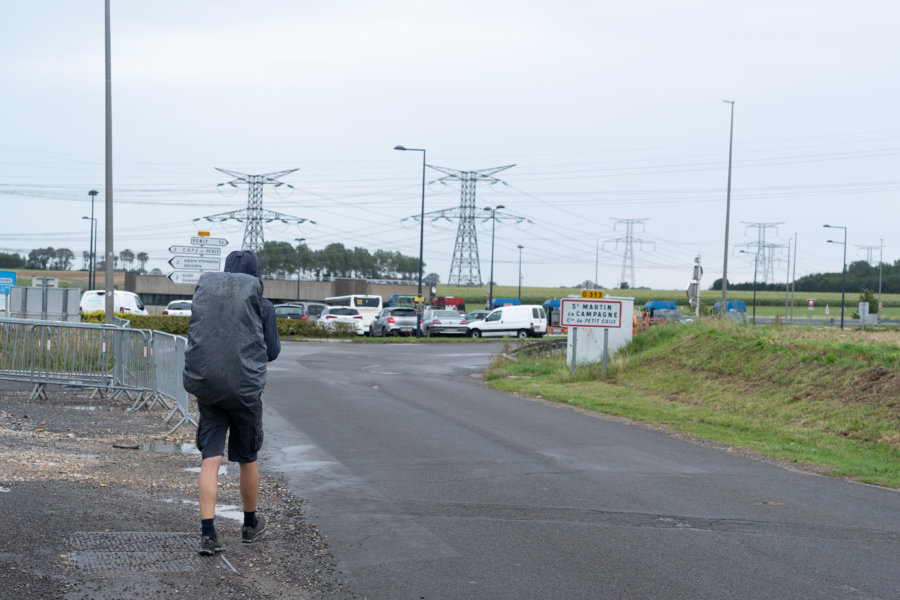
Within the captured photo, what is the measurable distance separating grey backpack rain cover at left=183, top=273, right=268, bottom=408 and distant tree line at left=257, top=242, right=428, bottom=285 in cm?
7719

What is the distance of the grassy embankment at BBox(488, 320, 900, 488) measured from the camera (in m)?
12.1

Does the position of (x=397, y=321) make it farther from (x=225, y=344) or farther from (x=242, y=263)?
(x=225, y=344)

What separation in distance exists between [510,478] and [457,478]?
0.50 metres

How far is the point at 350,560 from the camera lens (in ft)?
18.8

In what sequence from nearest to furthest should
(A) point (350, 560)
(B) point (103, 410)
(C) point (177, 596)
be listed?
1. (C) point (177, 596)
2. (A) point (350, 560)
3. (B) point (103, 410)

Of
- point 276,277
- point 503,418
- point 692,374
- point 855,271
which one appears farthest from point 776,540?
point 855,271

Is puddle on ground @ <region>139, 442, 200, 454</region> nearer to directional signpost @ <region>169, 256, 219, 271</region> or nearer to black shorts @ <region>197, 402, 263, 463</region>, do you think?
black shorts @ <region>197, 402, 263, 463</region>

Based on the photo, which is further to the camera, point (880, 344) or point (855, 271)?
point (855, 271)

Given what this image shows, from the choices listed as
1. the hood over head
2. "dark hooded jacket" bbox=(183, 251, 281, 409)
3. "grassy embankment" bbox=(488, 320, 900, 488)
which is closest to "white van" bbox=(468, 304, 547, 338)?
"grassy embankment" bbox=(488, 320, 900, 488)

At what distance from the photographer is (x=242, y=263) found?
239 inches

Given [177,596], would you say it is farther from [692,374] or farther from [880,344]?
[692,374]

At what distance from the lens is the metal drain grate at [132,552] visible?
5.18 meters

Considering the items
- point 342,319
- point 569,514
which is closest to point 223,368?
point 569,514

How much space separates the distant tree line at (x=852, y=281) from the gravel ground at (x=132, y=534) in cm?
11061
